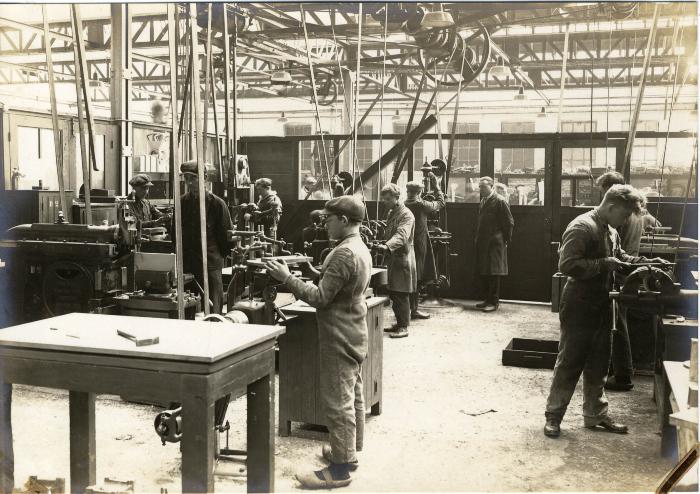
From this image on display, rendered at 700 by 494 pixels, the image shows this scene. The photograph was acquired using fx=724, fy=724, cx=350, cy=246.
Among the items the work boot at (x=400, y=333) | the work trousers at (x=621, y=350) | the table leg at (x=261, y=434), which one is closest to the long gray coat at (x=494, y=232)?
the work boot at (x=400, y=333)

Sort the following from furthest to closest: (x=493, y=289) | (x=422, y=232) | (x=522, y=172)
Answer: (x=522, y=172), (x=493, y=289), (x=422, y=232)

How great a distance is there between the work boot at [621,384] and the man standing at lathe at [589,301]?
995mm

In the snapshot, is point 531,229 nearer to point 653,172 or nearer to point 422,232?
point 653,172

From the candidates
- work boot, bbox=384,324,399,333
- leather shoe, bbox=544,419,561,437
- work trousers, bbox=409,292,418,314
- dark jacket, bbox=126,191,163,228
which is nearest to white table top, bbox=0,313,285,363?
leather shoe, bbox=544,419,561,437

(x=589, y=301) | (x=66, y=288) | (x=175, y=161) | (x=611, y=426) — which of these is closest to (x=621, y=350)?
(x=611, y=426)

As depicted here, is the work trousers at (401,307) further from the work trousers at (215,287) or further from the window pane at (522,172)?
the window pane at (522,172)

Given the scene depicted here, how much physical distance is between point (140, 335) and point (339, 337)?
98 centimetres

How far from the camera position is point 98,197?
255 inches

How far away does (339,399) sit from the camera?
11.2 ft

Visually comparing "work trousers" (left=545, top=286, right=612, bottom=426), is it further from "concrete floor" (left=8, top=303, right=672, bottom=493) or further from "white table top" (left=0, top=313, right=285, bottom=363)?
"white table top" (left=0, top=313, right=285, bottom=363)

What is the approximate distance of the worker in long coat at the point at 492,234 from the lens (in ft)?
28.3

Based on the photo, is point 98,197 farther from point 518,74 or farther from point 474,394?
point 518,74

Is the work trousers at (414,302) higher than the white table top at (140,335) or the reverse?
the reverse

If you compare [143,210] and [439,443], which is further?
[143,210]
